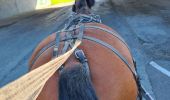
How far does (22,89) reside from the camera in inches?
85.0

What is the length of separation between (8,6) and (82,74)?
19354 mm

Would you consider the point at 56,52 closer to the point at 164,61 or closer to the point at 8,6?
the point at 164,61

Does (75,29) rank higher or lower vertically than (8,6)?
higher

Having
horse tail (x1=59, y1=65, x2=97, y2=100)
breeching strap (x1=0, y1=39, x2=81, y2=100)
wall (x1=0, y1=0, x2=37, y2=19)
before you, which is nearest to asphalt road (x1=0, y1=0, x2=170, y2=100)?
wall (x1=0, y1=0, x2=37, y2=19)

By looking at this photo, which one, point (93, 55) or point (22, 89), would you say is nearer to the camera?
point (22, 89)

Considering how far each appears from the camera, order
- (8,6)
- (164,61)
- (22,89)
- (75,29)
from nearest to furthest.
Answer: (22,89) → (75,29) → (164,61) → (8,6)

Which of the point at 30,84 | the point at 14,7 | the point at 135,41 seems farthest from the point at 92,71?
the point at 14,7

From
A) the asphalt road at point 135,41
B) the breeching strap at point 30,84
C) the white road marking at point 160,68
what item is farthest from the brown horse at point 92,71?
the white road marking at point 160,68

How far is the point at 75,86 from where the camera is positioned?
2.54 m

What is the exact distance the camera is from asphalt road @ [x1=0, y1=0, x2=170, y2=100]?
6867mm

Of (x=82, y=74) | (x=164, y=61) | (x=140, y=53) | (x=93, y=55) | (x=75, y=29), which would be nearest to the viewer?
(x=82, y=74)

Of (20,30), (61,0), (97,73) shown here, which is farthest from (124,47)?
(61,0)

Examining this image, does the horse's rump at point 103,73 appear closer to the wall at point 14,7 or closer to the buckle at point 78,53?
the buckle at point 78,53

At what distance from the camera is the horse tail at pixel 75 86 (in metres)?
2.53
